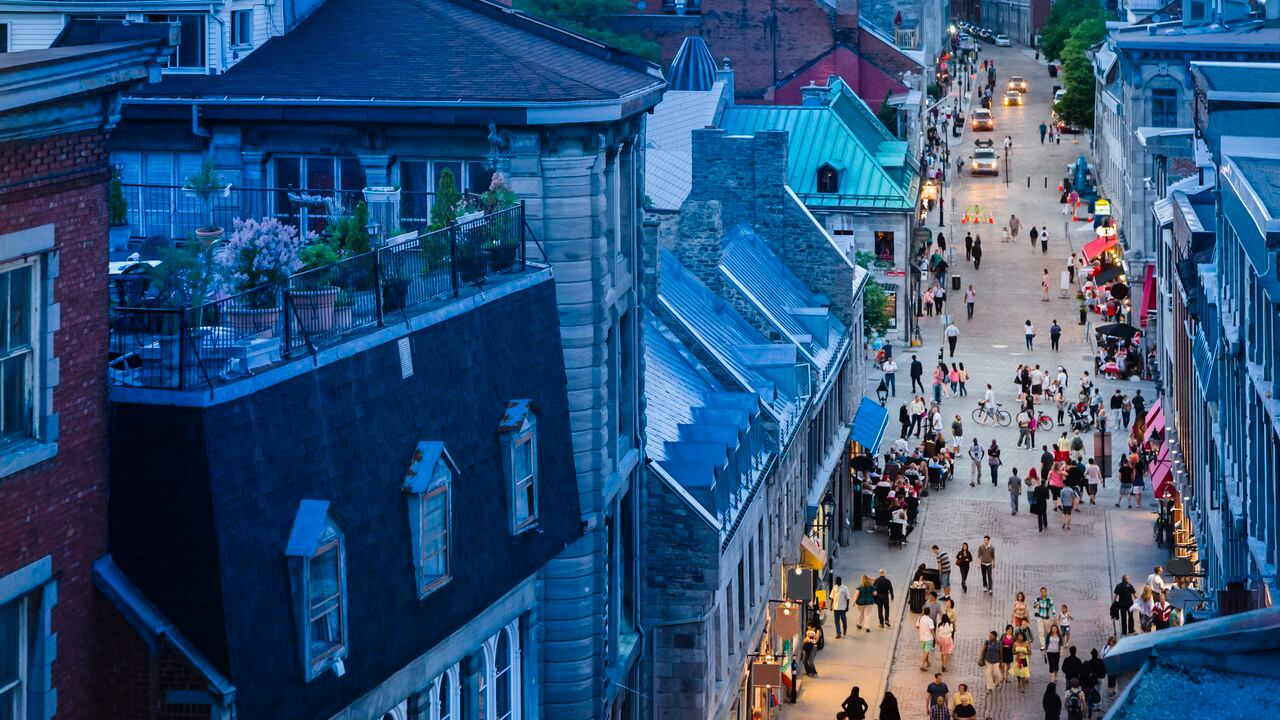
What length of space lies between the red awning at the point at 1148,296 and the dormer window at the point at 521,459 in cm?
5793

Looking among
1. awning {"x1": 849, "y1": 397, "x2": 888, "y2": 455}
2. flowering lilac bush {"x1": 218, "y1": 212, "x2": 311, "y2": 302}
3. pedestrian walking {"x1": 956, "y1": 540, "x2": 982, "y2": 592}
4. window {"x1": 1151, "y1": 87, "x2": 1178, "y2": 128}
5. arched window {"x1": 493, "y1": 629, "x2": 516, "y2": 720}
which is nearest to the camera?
flowering lilac bush {"x1": 218, "y1": 212, "x2": 311, "y2": 302}

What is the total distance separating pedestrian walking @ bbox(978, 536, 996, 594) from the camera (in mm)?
54469

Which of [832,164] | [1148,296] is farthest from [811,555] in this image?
[832,164]

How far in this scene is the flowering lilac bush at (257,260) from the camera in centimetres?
2234

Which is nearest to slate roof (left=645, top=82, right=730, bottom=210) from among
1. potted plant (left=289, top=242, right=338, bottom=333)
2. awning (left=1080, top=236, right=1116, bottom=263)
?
awning (left=1080, top=236, right=1116, bottom=263)

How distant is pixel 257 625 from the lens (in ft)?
66.0

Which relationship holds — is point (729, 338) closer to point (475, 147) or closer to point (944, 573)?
point (944, 573)

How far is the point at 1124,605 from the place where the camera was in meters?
50.2

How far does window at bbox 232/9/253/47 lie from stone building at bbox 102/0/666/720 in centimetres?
60

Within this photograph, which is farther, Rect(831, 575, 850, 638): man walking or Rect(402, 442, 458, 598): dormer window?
Rect(831, 575, 850, 638): man walking

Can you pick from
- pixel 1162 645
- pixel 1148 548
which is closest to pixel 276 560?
pixel 1162 645

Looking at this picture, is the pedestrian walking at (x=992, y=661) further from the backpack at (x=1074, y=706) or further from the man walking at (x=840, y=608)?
the man walking at (x=840, y=608)

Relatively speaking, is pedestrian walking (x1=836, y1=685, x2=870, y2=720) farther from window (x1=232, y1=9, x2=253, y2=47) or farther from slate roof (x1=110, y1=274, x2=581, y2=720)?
window (x1=232, y1=9, x2=253, y2=47)

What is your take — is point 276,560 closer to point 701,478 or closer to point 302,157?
point 302,157
